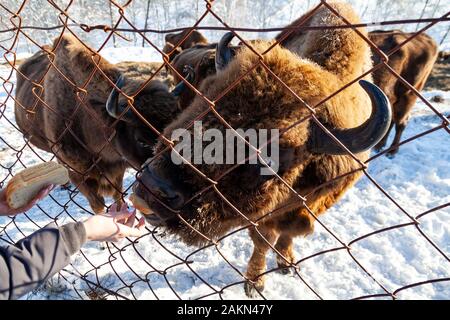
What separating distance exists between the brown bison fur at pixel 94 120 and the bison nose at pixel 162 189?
135 centimetres

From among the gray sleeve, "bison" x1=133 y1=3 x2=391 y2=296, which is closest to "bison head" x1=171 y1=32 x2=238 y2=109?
"bison" x1=133 y1=3 x2=391 y2=296

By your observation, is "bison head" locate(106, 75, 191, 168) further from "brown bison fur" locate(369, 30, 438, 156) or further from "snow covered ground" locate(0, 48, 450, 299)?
"brown bison fur" locate(369, 30, 438, 156)

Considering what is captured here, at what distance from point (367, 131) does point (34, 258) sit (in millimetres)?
1767

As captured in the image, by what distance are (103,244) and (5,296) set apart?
121 inches

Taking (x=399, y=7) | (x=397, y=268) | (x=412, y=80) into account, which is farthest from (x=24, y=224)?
(x=399, y=7)

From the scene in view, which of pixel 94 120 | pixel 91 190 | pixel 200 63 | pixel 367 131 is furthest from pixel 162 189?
pixel 200 63

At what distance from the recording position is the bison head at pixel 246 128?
1952mm

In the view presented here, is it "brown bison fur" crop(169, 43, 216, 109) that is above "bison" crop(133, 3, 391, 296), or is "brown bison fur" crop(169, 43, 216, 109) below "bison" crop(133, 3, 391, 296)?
above

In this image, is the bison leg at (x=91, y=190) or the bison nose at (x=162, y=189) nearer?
the bison nose at (x=162, y=189)

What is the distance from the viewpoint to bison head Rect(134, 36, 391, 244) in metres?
1.95

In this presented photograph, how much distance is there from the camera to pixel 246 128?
6.44 ft

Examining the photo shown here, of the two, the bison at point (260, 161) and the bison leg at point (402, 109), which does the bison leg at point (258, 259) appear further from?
the bison leg at point (402, 109)

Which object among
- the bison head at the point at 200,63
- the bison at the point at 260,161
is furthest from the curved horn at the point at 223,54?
the bison at the point at 260,161

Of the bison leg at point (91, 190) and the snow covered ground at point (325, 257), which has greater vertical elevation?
the bison leg at point (91, 190)
